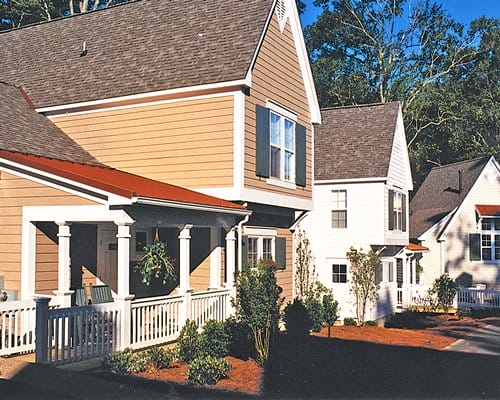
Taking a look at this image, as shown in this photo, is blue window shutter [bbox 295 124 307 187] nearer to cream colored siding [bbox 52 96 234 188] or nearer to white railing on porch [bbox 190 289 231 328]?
cream colored siding [bbox 52 96 234 188]

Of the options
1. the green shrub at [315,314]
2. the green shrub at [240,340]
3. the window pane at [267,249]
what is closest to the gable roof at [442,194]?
the green shrub at [315,314]

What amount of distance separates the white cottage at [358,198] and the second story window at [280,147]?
5.37m

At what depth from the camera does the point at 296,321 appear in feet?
49.4

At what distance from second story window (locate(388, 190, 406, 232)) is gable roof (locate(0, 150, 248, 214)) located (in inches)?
402

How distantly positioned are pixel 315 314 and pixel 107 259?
6.13 m

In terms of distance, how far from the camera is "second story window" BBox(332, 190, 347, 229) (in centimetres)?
2338

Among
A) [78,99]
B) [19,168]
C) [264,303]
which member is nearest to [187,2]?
[78,99]

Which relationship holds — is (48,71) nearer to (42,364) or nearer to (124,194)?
(124,194)

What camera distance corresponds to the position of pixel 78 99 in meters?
16.4

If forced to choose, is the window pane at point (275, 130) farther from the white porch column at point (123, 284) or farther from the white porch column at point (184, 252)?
the white porch column at point (123, 284)

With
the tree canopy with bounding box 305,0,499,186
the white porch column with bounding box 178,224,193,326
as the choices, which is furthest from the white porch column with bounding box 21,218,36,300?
the tree canopy with bounding box 305,0,499,186

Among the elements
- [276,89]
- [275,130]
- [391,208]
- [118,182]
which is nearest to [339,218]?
[391,208]

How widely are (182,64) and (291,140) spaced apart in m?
3.83

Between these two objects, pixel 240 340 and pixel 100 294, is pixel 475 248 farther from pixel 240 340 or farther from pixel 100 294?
pixel 100 294
